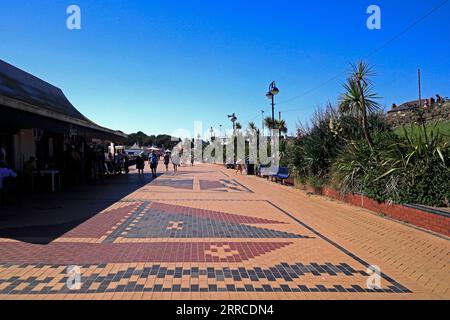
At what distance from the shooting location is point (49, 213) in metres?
9.35

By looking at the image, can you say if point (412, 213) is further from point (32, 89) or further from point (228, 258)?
point (32, 89)

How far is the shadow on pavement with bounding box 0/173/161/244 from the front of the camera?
7.18 meters

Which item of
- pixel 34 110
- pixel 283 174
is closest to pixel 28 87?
pixel 34 110

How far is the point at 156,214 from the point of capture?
934cm

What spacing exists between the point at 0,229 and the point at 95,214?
2.15 meters

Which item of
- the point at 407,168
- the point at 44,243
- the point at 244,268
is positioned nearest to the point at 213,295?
the point at 244,268

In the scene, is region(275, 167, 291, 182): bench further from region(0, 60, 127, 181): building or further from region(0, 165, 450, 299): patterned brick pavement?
region(0, 60, 127, 181): building

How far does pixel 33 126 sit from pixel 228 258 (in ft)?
33.4

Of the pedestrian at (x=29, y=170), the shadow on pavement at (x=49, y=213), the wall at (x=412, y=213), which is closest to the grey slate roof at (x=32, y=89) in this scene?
the pedestrian at (x=29, y=170)

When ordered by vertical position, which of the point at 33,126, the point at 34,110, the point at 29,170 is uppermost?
the point at 34,110

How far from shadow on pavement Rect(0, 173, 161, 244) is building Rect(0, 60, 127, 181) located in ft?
7.85

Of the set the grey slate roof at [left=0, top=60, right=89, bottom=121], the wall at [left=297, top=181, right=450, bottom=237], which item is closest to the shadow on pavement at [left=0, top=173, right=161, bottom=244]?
the grey slate roof at [left=0, top=60, right=89, bottom=121]

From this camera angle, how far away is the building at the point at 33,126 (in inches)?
435
